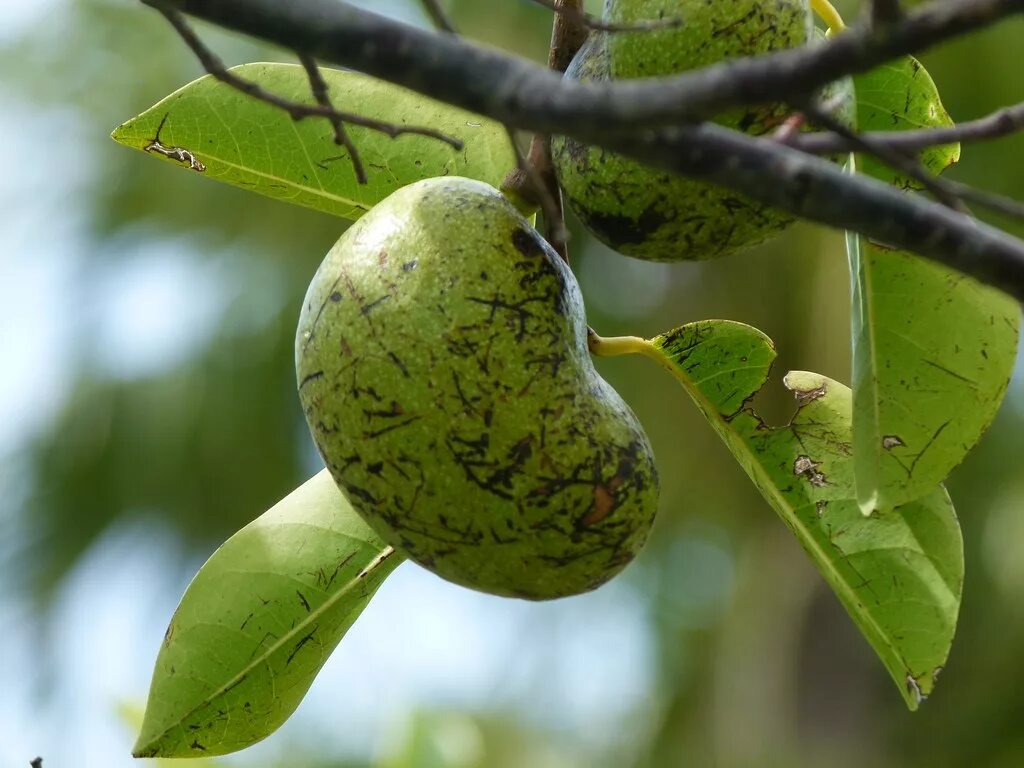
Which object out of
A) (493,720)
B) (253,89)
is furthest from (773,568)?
(253,89)

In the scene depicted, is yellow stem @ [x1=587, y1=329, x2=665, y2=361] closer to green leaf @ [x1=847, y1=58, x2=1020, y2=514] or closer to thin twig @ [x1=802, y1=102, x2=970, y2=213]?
green leaf @ [x1=847, y1=58, x2=1020, y2=514]

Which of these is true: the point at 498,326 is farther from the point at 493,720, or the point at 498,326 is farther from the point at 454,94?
the point at 493,720

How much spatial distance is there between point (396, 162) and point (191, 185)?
23.7 feet

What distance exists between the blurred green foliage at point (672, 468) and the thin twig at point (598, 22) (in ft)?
18.2

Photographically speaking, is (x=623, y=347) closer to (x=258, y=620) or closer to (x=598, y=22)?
(x=598, y=22)

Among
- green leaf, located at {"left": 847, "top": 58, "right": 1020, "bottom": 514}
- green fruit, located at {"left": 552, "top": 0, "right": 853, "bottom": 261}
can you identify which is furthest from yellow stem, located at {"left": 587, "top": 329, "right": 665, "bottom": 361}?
green leaf, located at {"left": 847, "top": 58, "right": 1020, "bottom": 514}

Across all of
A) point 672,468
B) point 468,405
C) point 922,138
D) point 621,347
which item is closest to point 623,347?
point 621,347

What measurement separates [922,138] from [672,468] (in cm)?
670

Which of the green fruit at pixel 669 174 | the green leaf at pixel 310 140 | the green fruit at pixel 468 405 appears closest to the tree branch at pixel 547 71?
the green fruit at pixel 468 405

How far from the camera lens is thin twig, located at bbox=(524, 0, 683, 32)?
88 centimetres

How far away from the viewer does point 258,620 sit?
1386 millimetres

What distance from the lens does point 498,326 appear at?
1.03 meters

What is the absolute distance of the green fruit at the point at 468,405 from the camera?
39.5 inches

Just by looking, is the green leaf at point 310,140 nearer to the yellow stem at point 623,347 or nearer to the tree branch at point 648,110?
the yellow stem at point 623,347
